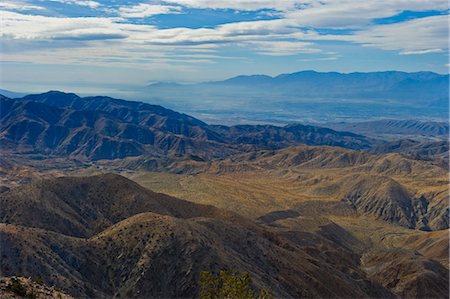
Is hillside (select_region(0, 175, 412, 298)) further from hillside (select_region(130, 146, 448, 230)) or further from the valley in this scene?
hillside (select_region(130, 146, 448, 230))

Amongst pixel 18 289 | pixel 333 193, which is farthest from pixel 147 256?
pixel 333 193

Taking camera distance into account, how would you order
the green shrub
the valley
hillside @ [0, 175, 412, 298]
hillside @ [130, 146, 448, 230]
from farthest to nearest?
hillside @ [130, 146, 448, 230] → the valley → hillside @ [0, 175, 412, 298] → the green shrub

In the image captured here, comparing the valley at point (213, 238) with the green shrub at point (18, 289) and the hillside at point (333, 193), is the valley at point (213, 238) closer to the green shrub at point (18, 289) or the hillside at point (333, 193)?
the hillside at point (333, 193)

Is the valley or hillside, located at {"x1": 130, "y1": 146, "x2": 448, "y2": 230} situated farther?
hillside, located at {"x1": 130, "y1": 146, "x2": 448, "y2": 230}

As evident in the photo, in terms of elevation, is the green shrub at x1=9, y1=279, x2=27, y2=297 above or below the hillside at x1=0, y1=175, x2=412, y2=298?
above

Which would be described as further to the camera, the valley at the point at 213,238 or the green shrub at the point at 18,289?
the valley at the point at 213,238

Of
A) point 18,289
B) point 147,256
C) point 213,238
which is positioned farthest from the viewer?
point 213,238

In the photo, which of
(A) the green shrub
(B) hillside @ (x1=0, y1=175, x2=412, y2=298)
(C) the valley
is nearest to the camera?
(A) the green shrub

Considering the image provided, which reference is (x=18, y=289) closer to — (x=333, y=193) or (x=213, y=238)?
(x=213, y=238)

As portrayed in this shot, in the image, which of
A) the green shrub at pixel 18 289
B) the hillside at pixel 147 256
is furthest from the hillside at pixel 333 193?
the green shrub at pixel 18 289

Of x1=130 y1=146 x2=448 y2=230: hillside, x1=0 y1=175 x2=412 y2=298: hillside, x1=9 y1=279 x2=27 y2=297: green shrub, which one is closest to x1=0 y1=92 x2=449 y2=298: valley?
x1=0 y1=175 x2=412 y2=298: hillside

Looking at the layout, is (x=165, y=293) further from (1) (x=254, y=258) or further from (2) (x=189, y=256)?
(1) (x=254, y=258)
